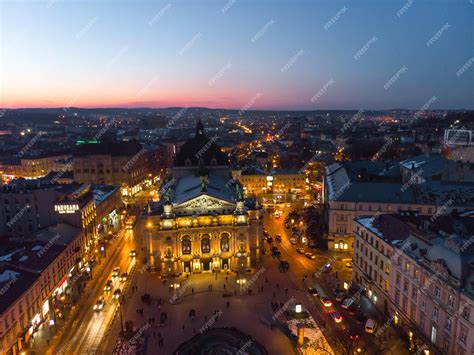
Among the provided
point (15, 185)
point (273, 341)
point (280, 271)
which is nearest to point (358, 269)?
point (280, 271)

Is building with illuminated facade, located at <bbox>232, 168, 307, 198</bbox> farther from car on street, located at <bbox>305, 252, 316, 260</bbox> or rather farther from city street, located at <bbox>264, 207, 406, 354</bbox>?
car on street, located at <bbox>305, 252, 316, 260</bbox>

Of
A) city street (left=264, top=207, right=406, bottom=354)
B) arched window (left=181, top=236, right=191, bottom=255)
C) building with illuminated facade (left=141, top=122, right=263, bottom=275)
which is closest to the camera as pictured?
city street (left=264, top=207, right=406, bottom=354)

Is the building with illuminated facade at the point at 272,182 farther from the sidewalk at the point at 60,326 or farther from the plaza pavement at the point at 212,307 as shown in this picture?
the sidewalk at the point at 60,326

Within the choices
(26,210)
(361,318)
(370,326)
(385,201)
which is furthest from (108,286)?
(385,201)

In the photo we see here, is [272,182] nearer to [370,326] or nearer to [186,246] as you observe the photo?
[186,246]

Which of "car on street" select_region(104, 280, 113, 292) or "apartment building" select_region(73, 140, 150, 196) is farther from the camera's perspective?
"apartment building" select_region(73, 140, 150, 196)

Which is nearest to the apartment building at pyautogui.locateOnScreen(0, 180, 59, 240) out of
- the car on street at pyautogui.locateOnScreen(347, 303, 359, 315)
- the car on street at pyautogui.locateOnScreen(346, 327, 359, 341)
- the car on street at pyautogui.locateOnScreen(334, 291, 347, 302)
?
the car on street at pyautogui.locateOnScreen(334, 291, 347, 302)

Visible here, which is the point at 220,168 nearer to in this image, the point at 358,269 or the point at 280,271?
the point at 280,271
